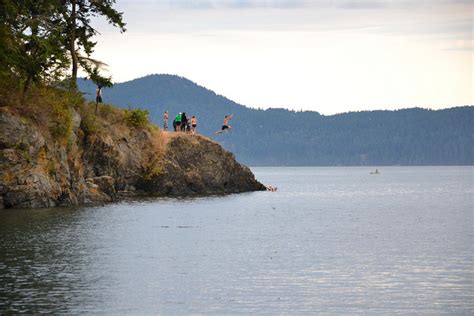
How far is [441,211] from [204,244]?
35.4 metres

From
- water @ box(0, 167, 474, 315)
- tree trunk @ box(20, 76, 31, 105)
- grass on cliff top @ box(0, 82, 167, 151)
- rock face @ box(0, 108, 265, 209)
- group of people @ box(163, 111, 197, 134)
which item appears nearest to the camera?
water @ box(0, 167, 474, 315)

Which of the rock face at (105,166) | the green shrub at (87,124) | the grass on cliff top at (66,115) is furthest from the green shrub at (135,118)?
the green shrub at (87,124)

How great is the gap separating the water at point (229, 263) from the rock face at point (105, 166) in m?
3.19

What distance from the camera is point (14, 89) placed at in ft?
220

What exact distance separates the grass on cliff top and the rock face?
0.26 meters

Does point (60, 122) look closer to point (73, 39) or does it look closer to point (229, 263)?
point (73, 39)

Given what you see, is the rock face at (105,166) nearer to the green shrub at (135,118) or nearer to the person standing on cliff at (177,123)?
the green shrub at (135,118)

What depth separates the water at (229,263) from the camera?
2994 cm

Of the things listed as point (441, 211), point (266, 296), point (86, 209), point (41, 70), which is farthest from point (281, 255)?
point (441, 211)

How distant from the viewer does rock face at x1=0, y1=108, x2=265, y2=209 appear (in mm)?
63125

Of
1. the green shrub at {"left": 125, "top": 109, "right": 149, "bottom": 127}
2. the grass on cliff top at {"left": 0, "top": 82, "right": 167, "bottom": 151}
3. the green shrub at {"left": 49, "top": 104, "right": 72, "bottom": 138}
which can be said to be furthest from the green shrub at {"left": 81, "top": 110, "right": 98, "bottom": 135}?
the green shrub at {"left": 125, "top": 109, "right": 149, "bottom": 127}

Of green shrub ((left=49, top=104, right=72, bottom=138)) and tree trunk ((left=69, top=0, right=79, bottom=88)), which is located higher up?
tree trunk ((left=69, top=0, right=79, bottom=88))

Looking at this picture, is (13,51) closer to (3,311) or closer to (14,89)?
(14,89)

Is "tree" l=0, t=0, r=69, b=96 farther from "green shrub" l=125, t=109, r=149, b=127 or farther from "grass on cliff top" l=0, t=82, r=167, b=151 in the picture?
"green shrub" l=125, t=109, r=149, b=127
